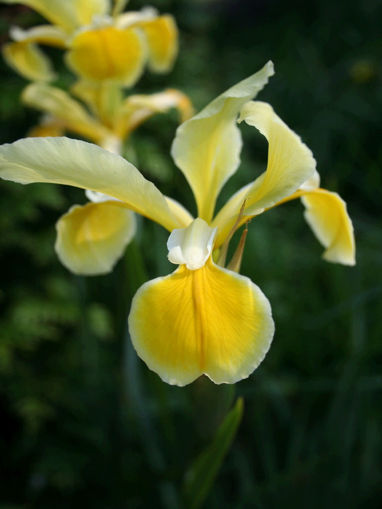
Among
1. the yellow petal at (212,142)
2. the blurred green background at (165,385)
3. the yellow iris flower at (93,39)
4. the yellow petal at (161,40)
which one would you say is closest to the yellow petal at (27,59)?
the yellow iris flower at (93,39)

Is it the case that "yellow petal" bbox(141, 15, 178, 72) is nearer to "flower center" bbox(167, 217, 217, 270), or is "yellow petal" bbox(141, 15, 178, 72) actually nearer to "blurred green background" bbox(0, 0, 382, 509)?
"blurred green background" bbox(0, 0, 382, 509)

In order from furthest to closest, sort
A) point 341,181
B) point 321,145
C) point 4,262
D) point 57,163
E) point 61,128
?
point 321,145
point 341,181
point 4,262
point 61,128
point 57,163

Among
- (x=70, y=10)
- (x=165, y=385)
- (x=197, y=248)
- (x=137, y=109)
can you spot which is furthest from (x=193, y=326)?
(x=70, y=10)

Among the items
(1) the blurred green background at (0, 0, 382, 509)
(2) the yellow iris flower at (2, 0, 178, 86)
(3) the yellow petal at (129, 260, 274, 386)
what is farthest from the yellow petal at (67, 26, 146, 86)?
(3) the yellow petal at (129, 260, 274, 386)

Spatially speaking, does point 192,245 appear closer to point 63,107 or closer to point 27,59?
point 63,107

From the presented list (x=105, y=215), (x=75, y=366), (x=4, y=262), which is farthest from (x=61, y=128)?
(x=75, y=366)

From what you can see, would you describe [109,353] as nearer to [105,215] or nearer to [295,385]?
[295,385]
